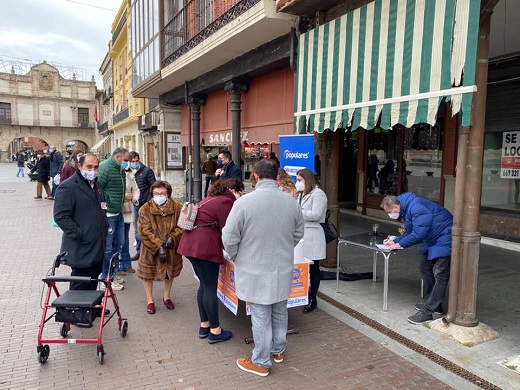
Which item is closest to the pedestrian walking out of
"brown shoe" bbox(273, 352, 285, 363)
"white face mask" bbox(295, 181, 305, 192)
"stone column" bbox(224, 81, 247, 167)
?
"stone column" bbox(224, 81, 247, 167)

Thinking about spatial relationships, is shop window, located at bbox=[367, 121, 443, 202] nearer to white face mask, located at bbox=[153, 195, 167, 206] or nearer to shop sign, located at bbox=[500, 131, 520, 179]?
shop sign, located at bbox=[500, 131, 520, 179]

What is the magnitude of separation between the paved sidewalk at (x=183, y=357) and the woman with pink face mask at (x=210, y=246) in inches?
13.1

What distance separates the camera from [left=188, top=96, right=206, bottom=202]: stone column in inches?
464

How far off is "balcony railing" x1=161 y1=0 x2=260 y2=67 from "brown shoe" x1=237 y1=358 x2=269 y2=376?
5473mm

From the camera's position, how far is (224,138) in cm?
1063

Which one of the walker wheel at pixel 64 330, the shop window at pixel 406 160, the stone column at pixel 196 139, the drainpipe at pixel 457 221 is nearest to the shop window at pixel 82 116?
the stone column at pixel 196 139

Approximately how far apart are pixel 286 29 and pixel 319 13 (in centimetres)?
101

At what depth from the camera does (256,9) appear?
6.39 meters

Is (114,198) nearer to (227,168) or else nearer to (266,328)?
(227,168)

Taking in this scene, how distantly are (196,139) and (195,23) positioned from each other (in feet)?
12.6

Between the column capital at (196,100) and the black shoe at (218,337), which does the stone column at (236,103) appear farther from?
the black shoe at (218,337)

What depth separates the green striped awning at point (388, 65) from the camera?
3.77 meters

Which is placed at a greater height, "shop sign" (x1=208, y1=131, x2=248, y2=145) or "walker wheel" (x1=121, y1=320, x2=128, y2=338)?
"shop sign" (x1=208, y1=131, x2=248, y2=145)

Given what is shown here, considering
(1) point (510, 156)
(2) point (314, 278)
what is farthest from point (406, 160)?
(2) point (314, 278)
